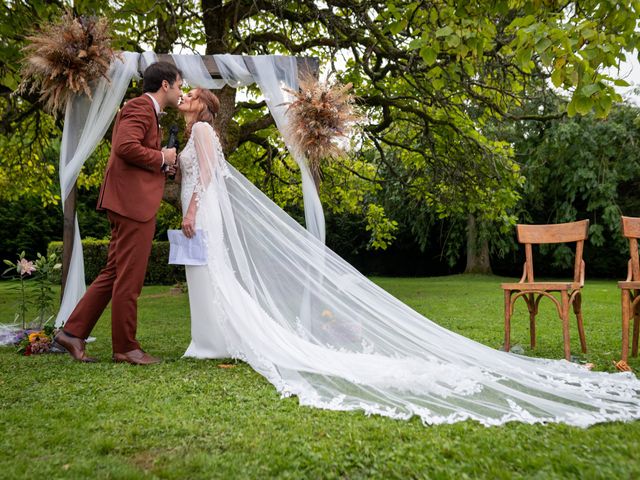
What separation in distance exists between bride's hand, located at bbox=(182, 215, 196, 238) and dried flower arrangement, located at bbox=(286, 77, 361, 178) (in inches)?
46.0

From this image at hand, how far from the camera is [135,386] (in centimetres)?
364

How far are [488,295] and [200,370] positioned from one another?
9.17m

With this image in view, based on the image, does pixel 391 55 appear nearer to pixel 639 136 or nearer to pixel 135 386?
pixel 135 386

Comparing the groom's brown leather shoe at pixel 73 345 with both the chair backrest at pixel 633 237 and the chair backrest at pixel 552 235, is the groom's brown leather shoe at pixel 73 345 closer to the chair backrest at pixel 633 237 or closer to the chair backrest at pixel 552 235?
the chair backrest at pixel 552 235

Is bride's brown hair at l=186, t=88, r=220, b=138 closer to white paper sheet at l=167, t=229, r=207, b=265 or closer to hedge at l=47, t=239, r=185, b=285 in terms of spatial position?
white paper sheet at l=167, t=229, r=207, b=265

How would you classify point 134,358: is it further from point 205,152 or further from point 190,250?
point 205,152

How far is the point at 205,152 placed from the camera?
4617mm

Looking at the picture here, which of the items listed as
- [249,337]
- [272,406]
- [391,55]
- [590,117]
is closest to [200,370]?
[249,337]

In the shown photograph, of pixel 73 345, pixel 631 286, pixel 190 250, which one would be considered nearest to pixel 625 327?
pixel 631 286

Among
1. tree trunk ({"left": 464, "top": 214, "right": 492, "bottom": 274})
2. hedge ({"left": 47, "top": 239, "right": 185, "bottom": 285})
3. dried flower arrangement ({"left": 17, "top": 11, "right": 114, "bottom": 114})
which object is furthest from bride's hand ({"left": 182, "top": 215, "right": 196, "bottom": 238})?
tree trunk ({"left": 464, "top": 214, "right": 492, "bottom": 274})

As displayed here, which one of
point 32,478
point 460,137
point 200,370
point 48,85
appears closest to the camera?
point 32,478

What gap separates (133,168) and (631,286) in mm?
4008

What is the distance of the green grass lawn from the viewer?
89.0 inches

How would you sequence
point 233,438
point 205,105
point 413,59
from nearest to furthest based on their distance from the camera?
point 233,438 < point 205,105 < point 413,59
